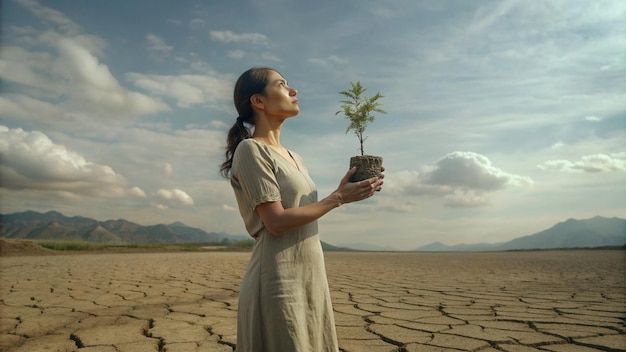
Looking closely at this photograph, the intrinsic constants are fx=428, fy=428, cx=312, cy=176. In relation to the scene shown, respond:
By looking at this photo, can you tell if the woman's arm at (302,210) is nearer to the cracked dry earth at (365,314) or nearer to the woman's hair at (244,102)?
the woman's hair at (244,102)

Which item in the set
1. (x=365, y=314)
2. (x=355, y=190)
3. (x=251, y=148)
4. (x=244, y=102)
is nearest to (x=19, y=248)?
(x=365, y=314)

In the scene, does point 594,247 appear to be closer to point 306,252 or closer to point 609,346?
point 609,346

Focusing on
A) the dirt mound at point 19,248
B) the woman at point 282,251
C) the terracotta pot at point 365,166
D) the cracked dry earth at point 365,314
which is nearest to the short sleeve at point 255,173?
the woman at point 282,251

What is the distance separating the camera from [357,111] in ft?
5.91

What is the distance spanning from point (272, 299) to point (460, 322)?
217 centimetres

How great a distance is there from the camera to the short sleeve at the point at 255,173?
107 cm

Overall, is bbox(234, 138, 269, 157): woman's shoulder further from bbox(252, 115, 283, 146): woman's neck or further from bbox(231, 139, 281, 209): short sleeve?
bbox(252, 115, 283, 146): woman's neck

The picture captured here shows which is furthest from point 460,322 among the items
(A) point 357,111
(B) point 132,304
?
(B) point 132,304

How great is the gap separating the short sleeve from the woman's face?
166 millimetres

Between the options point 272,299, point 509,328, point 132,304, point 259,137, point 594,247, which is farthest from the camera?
point 594,247

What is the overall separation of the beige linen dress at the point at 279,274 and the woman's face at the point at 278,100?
150mm

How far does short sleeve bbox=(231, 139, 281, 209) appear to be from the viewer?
1.07 meters

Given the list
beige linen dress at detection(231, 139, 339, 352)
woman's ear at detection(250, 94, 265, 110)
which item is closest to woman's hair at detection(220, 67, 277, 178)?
woman's ear at detection(250, 94, 265, 110)

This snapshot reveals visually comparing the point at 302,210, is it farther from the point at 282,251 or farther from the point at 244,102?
the point at 244,102
